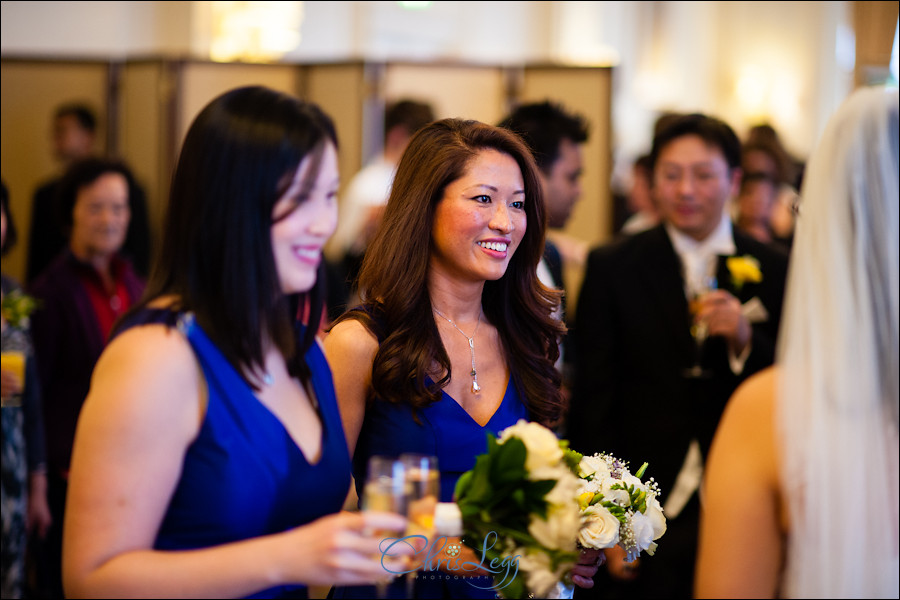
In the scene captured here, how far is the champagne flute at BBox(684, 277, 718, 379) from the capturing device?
3574 millimetres

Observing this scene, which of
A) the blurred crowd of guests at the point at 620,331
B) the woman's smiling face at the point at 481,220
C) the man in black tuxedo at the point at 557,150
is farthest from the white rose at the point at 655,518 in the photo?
the man in black tuxedo at the point at 557,150

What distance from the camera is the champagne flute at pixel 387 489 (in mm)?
1486

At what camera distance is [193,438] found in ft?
5.17

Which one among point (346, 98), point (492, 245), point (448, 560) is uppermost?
point (346, 98)

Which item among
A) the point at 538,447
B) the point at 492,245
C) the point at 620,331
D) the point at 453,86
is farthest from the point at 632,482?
the point at 453,86

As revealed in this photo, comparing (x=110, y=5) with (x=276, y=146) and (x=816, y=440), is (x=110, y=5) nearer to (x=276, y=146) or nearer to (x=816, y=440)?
(x=276, y=146)

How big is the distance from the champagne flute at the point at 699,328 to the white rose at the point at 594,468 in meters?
1.46

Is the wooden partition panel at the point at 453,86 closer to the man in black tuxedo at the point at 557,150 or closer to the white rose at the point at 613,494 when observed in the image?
the man in black tuxedo at the point at 557,150

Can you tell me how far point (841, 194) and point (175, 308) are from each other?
109cm

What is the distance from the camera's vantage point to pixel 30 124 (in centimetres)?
650

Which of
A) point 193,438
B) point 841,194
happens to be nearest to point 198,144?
point 193,438

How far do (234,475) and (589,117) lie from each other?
5.68m

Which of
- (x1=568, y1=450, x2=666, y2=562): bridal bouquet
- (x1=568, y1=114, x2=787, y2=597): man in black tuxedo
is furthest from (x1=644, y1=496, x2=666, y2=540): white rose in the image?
(x1=568, y1=114, x2=787, y2=597): man in black tuxedo

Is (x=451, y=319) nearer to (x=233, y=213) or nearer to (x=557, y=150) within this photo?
(x=233, y=213)
